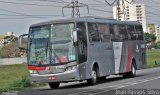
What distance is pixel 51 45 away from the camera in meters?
22.6

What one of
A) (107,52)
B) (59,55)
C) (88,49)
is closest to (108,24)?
(107,52)

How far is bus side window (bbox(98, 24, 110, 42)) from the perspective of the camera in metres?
25.5

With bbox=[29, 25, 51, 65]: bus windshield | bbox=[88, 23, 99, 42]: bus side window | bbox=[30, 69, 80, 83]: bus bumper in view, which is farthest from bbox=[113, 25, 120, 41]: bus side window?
bbox=[30, 69, 80, 83]: bus bumper

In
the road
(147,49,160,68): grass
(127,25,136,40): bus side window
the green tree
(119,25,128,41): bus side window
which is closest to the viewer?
the road

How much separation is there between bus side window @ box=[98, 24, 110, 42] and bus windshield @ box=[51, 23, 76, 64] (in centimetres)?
312

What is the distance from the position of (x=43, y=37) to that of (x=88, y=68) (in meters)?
2.70

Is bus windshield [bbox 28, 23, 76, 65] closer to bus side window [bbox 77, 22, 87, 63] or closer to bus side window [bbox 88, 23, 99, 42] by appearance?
bus side window [bbox 77, 22, 87, 63]

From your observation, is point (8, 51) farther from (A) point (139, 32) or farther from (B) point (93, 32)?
(B) point (93, 32)

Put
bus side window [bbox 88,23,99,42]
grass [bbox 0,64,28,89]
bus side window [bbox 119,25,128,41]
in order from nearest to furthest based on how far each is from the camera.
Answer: bus side window [bbox 88,23,99,42]
bus side window [bbox 119,25,128,41]
grass [bbox 0,64,28,89]

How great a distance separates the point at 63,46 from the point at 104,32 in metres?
4.23

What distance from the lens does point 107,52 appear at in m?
26.5

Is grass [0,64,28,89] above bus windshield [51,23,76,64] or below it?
below

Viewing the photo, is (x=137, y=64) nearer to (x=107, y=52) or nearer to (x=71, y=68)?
(x=107, y=52)

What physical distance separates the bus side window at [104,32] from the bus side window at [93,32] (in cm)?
53
